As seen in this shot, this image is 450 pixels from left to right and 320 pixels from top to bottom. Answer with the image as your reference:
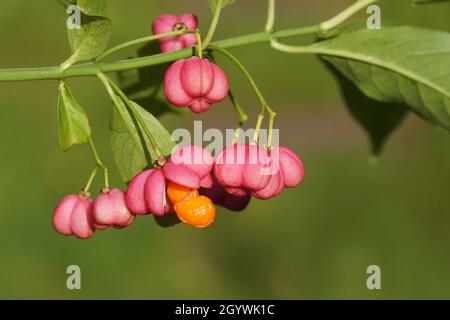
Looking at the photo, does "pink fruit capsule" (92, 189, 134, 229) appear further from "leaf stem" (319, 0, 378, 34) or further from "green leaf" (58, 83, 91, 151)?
"leaf stem" (319, 0, 378, 34)

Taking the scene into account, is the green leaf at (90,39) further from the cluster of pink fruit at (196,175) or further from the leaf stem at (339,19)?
the leaf stem at (339,19)

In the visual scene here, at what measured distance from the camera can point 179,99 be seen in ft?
3.75

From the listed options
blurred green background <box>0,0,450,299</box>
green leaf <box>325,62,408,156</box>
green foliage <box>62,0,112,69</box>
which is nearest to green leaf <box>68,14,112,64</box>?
green foliage <box>62,0,112,69</box>

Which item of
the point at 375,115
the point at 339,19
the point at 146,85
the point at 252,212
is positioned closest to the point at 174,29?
the point at 146,85

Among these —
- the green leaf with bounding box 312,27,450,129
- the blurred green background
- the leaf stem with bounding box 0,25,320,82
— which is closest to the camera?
the leaf stem with bounding box 0,25,320,82

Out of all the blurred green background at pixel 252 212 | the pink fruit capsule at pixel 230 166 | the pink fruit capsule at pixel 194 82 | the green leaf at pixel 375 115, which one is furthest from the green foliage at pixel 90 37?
the blurred green background at pixel 252 212

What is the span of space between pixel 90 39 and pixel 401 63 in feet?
1.44

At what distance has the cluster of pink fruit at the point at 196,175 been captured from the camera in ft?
3.61

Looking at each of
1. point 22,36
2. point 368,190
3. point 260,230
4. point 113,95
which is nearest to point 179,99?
point 113,95

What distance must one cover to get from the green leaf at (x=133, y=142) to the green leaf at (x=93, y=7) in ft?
0.43

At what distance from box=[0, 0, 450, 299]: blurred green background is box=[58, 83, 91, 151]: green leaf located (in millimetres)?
1814

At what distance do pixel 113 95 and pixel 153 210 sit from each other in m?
0.16

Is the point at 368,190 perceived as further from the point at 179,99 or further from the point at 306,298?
the point at 179,99

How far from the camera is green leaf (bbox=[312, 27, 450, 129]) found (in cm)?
121
